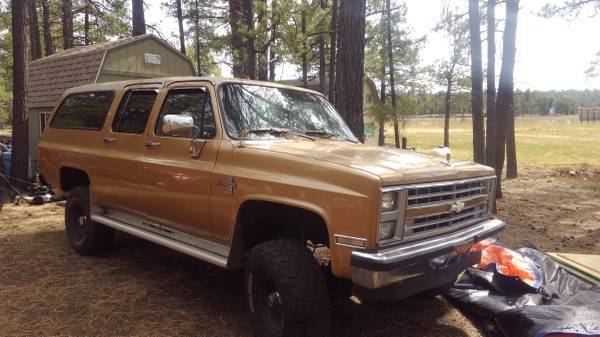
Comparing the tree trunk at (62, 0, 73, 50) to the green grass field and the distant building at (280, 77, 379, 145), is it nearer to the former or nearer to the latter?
the distant building at (280, 77, 379, 145)

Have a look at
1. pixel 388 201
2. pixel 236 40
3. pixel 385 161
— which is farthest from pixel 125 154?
pixel 236 40

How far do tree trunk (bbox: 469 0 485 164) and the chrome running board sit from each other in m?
8.55

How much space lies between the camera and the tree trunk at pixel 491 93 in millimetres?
10531

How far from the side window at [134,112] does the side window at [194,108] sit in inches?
9.7

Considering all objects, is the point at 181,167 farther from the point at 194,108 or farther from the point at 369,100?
the point at 369,100

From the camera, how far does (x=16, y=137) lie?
30.5 feet

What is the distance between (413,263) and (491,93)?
932 centimetres

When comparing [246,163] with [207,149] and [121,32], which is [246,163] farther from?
[121,32]

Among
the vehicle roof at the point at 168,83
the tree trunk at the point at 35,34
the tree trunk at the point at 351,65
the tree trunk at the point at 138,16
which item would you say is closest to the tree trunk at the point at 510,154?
the tree trunk at the point at 351,65

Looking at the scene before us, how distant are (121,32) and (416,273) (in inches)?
606

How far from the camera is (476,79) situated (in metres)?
10.4

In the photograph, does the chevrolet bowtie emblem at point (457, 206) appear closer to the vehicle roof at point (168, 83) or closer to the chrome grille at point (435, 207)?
the chrome grille at point (435, 207)

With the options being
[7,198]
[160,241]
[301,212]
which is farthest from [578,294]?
[7,198]

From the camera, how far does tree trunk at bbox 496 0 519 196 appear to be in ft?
33.7
